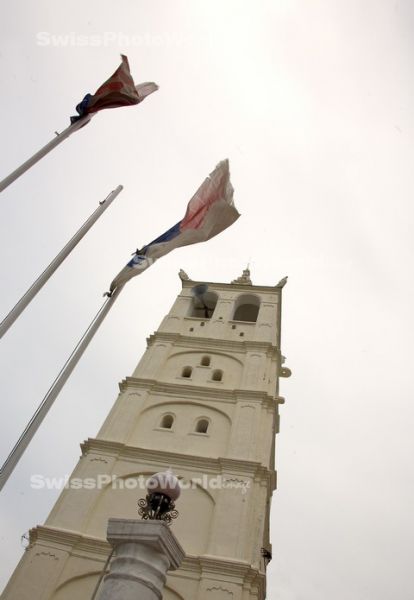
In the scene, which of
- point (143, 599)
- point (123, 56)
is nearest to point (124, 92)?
point (123, 56)

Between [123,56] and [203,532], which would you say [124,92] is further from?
[203,532]

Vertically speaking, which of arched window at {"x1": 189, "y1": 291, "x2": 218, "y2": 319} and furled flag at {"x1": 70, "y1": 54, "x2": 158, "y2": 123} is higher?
arched window at {"x1": 189, "y1": 291, "x2": 218, "y2": 319}

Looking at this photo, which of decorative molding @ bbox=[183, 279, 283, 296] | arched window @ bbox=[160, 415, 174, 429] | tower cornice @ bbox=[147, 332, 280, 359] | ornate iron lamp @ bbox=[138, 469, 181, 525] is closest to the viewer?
ornate iron lamp @ bbox=[138, 469, 181, 525]

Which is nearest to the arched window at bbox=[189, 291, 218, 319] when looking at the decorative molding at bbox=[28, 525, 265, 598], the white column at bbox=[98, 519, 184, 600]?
the decorative molding at bbox=[28, 525, 265, 598]

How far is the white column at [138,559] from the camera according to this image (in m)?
6.56

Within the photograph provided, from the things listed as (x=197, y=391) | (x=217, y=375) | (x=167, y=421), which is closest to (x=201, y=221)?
(x=197, y=391)

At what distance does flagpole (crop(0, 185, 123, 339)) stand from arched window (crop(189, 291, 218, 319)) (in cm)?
1473

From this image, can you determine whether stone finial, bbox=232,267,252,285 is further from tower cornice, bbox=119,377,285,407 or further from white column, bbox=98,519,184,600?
white column, bbox=98,519,184,600

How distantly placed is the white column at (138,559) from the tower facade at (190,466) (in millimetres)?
7353

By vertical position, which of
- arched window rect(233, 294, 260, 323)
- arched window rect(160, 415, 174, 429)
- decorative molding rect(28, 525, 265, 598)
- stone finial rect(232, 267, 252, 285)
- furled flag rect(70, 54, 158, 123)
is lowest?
decorative molding rect(28, 525, 265, 598)

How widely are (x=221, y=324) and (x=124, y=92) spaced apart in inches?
564

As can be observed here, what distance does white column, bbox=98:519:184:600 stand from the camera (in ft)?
21.5

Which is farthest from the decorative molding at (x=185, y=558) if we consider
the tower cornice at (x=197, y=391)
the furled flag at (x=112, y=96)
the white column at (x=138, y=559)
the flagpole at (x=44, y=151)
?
the furled flag at (x=112, y=96)

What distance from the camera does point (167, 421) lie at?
62.7 feet
